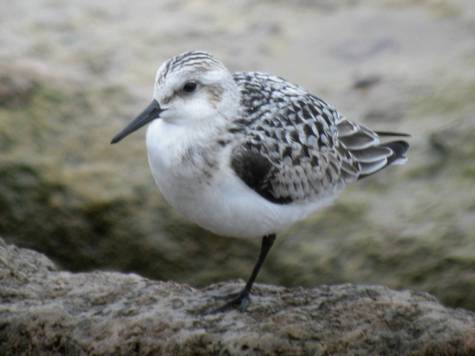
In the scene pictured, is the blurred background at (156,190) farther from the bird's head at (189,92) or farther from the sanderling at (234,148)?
the bird's head at (189,92)

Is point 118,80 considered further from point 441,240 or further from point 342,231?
point 441,240

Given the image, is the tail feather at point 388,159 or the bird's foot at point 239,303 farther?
the tail feather at point 388,159

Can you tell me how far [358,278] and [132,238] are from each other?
209 cm

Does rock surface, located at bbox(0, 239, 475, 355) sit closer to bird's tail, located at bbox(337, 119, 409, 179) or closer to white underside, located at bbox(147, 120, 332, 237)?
white underside, located at bbox(147, 120, 332, 237)

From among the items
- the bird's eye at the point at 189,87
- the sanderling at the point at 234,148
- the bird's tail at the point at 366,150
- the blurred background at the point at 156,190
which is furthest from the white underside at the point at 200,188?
the blurred background at the point at 156,190

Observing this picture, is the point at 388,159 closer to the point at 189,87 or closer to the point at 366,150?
the point at 366,150

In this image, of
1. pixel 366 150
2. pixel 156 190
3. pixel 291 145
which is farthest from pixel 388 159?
pixel 156 190

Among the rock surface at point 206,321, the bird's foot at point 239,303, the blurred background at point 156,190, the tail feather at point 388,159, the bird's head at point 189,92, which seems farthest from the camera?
the blurred background at point 156,190

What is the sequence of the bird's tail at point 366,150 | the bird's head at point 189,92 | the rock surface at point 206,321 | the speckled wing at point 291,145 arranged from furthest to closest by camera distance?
the bird's tail at point 366,150
the speckled wing at point 291,145
the bird's head at point 189,92
the rock surface at point 206,321

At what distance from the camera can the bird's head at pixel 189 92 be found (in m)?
6.51

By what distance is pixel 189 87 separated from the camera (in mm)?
6562

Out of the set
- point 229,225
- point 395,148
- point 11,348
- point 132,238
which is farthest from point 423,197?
point 11,348

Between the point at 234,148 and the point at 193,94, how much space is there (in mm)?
437

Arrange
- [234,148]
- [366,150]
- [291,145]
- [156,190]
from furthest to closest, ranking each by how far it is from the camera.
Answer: [156,190] → [366,150] → [291,145] → [234,148]
